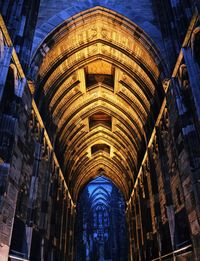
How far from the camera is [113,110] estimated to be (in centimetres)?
1692

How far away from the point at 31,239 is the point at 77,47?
891cm

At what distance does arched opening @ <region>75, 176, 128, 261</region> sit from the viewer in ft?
121

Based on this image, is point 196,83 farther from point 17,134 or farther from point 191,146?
point 17,134

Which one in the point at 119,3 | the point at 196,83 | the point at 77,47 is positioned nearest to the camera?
the point at 196,83

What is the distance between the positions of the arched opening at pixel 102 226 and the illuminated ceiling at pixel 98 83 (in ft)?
56.2

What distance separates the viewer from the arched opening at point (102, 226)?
37031 millimetres

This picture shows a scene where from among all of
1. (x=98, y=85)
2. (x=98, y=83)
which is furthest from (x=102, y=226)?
(x=98, y=83)

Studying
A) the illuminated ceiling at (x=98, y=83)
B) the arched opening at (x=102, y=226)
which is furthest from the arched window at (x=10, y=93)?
the arched opening at (x=102, y=226)

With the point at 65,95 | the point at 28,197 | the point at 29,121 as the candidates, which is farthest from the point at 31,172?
the point at 65,95

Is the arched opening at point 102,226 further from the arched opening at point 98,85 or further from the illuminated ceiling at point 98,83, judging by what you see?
the illuminated ceiling at point 98,83

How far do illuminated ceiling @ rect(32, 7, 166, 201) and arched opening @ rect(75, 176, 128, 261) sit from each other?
1714cm

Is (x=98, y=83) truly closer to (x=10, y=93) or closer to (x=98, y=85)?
(x=98, y=85)

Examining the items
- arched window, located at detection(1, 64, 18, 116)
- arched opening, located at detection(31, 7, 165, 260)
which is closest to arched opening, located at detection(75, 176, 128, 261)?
arched opening, located at detection(31, 7, 165, 260)

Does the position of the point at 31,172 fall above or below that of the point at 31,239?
above
